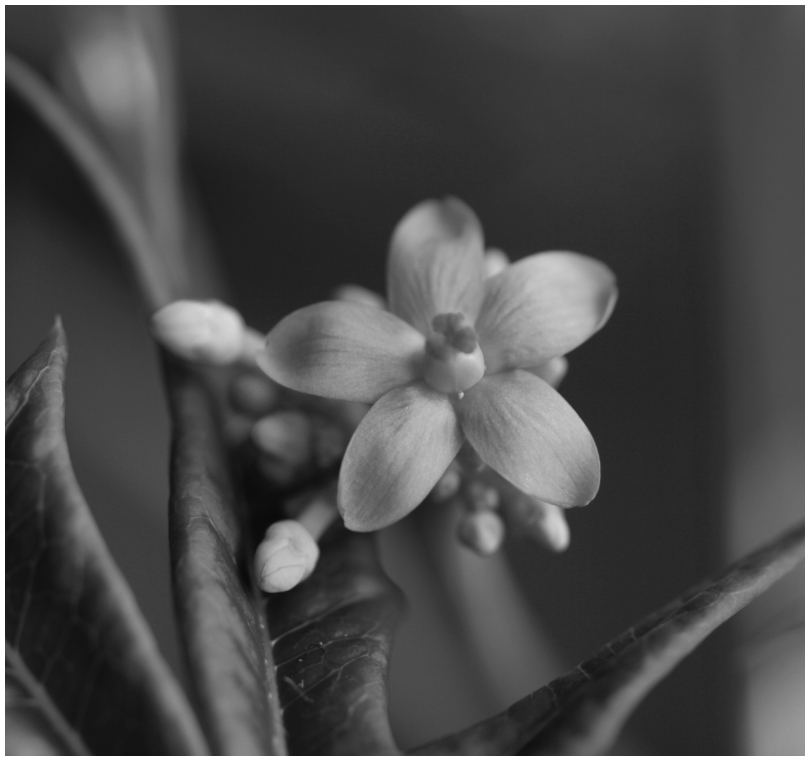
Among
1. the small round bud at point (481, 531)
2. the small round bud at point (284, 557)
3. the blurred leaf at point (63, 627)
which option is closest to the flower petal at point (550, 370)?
the small round bud at point (481, 531)

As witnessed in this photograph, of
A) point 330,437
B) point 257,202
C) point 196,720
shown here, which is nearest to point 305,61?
point 257,202

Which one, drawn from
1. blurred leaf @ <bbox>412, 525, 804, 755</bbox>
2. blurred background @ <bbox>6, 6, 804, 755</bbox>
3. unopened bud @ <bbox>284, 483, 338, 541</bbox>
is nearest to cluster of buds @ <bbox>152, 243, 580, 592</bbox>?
unopened bud @ <bbox>284, 483, 338, 541</bbox>

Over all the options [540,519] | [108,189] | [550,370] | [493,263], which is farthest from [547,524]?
[108,189]

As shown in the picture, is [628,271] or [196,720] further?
[628,271]

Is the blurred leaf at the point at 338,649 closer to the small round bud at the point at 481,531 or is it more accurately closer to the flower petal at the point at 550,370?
the small round bud at the point at 481,531

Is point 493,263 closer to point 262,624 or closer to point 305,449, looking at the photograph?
point 305,449

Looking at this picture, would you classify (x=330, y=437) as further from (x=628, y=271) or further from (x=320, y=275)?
(x=628, y=271)
